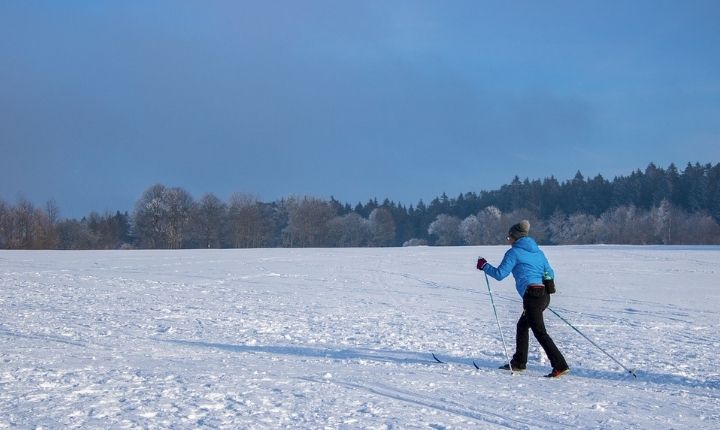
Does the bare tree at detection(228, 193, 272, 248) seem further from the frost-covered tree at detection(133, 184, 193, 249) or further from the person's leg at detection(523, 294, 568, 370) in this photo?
the person's leg at detection(523, 294, 568, 370)

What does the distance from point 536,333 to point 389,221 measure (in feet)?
398

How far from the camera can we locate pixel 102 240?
106 meters

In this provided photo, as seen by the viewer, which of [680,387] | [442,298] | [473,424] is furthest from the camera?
[442,298]

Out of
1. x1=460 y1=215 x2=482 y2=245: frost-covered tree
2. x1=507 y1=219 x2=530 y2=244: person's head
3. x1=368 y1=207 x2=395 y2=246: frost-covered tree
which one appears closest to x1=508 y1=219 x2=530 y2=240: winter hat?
x1=507 y1=219 x2=530 y2=244: person's head

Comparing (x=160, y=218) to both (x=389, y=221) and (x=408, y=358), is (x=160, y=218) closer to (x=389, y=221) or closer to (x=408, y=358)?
Result: (x=389, y=221)

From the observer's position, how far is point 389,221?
130 metres

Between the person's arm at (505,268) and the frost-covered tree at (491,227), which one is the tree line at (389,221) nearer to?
the frost-covered tree at (491,227)

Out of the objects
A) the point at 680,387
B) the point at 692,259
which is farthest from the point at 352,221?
the point at 680,387

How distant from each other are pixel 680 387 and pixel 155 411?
5.87 meters

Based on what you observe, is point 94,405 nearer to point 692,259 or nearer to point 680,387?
point 680,387

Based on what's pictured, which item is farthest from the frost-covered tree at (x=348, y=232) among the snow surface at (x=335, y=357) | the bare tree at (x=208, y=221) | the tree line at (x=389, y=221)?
the snow surface at (x=335, y=357)

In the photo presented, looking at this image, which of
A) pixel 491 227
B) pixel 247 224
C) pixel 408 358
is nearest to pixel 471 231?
pixel 491 227

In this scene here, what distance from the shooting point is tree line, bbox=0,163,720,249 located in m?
95.1

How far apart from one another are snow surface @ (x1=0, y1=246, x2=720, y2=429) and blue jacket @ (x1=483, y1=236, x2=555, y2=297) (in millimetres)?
1191
